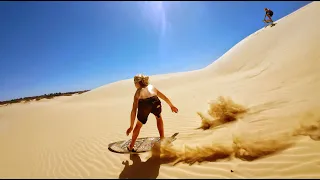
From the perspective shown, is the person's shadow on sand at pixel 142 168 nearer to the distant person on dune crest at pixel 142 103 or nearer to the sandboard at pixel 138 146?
the sandboard at pixel 138 146

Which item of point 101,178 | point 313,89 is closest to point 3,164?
point 101,178

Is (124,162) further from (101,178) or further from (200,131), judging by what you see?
(200,131)

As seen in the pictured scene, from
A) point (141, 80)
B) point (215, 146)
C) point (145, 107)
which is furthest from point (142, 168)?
point (141, 80)

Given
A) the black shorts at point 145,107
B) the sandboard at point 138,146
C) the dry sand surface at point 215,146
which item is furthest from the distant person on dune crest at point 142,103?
the dry sand surface at point 215,146

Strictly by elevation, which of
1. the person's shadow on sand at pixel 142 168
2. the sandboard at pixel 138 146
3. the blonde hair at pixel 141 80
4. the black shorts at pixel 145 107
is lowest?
the person's shadow on sand at pixel 142 168

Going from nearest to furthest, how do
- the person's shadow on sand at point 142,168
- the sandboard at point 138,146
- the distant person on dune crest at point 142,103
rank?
the person's shadow on sand at point 142,168
the distant person on dune crest at point 142,103
the sandboard at point 138,146

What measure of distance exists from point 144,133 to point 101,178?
3.22m

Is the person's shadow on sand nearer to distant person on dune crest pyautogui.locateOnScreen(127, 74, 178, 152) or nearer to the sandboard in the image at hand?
the sandboard

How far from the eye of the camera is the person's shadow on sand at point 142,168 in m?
3.72

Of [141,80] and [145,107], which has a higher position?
[141,80]

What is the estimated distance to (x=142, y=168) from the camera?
3.99m

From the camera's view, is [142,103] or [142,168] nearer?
[142,168]

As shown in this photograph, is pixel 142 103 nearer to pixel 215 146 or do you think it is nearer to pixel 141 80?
pixel 141 80

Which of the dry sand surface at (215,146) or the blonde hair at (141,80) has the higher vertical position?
the blonde hair at (141,80)
